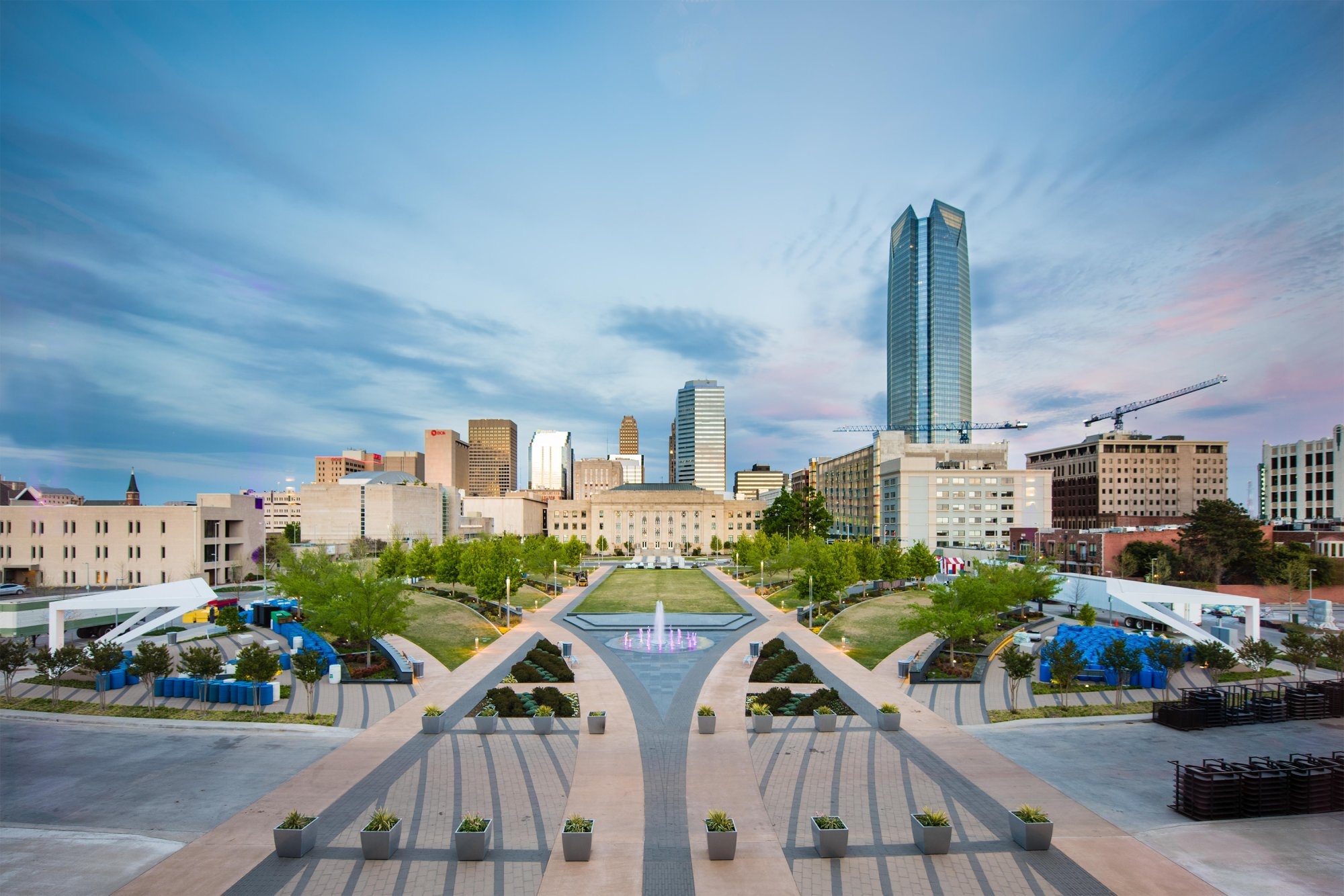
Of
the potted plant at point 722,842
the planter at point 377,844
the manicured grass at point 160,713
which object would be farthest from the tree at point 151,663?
the potted plant at point 722,842

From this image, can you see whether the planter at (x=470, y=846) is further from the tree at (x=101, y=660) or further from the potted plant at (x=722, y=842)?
the tree at (x=101, y=660)

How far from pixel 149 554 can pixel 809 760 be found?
84.4m

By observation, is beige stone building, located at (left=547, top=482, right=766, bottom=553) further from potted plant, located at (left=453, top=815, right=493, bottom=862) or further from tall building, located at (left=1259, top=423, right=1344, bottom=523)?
potted plant, located at (left=453, top=815, right=493, bottom=862)

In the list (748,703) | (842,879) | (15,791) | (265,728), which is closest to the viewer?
(842,879)

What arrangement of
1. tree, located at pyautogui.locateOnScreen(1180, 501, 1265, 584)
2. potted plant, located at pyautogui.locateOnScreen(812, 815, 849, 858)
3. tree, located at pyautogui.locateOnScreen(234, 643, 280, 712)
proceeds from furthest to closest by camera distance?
tree, located at pyautogui.locateOnScreen(1180, 501, 1265, 584) → tree, located at pyautogui.locateOnScreen(234, 643, 280, 712) → potted plant, located at pyautogui.locateOnScreen(812, 815, 849, 858)

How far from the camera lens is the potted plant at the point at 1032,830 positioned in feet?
49.7

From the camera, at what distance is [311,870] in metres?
14.4

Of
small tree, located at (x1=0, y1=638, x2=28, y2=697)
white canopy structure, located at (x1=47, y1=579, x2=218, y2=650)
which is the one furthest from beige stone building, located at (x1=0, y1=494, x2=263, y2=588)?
small tree, located at (x1=0, y1=638, x2=28, y2=697)

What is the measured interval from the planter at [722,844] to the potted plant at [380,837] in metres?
7.34

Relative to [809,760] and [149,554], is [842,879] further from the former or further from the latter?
[149,554]

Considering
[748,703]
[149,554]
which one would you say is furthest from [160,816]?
[149,554]

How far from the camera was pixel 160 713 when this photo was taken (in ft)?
86.6

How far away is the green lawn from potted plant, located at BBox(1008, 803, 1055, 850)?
135 feet

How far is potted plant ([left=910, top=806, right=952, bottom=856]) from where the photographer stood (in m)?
15.0
